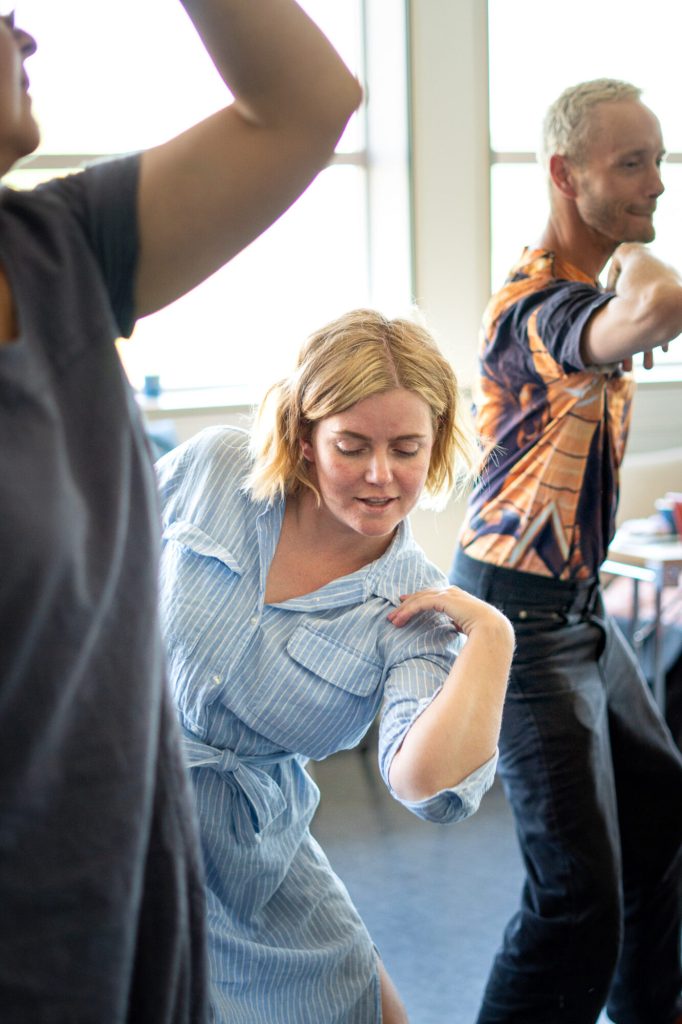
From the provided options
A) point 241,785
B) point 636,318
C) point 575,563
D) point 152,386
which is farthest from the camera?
point 152,386

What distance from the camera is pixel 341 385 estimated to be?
1.55 metres

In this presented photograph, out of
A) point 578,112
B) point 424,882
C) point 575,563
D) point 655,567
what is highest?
point 578,112

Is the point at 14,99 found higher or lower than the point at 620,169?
higher

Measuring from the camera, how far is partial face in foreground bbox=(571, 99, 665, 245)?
215 cm

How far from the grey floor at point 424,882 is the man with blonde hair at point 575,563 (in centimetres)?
59

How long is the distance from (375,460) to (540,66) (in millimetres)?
3860

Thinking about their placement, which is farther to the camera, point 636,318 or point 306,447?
point 636,318

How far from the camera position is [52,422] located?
60 centimetres

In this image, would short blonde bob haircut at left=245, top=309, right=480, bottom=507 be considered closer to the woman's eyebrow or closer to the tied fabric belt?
the woman's eyebrow

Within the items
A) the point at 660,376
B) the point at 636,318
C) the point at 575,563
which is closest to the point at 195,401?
the point at 660,376

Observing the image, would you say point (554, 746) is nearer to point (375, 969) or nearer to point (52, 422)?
point (375, 969)

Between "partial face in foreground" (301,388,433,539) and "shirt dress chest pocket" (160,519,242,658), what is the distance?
0.18 m

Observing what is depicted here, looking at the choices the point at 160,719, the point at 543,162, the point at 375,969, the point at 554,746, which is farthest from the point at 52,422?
the point at 543,162

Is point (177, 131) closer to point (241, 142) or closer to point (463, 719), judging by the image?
point (463, 719)
